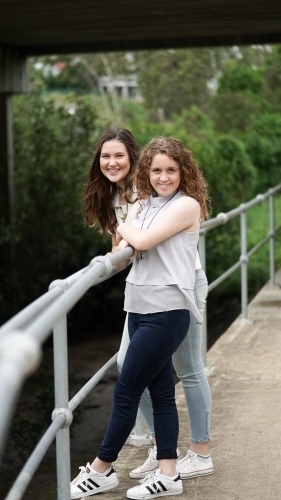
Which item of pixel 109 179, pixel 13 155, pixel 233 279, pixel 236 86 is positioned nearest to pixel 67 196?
pixel 13 155

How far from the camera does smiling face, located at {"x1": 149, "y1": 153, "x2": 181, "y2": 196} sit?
316 centimetres

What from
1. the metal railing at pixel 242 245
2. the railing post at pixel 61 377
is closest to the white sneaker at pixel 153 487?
the railing post at pixel 61 377

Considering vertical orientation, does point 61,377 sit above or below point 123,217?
below

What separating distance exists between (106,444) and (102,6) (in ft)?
20.9

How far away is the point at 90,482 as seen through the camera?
3281 mm

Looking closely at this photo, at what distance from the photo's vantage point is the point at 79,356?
43.3 ft

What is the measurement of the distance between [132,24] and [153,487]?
7684 millimetres

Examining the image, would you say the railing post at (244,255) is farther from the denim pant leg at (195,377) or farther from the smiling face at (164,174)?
the smiling face at (164,174)

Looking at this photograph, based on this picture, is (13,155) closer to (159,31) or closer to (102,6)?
(159,31)

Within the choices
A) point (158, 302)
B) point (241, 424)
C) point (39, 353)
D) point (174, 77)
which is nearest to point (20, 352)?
point (39, 353)

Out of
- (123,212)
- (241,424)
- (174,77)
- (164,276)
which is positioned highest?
(174,77)

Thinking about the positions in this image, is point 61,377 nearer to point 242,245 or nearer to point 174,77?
point 242,245

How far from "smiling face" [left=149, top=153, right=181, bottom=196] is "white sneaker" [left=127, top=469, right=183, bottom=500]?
1078 millimetres

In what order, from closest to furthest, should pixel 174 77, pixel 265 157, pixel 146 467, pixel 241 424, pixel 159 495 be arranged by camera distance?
1. pixel 159 495
2. pixel 146 467
3. pixel 241 424
4. pixel 265 157
5. pixel 174 77
